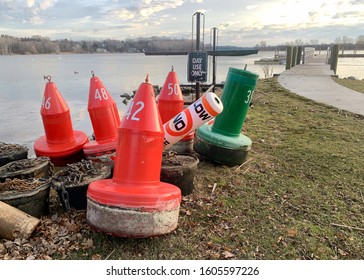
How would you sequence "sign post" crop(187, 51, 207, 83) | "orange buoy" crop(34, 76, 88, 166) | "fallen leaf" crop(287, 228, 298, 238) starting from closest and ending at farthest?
"fallen leaf" crop(287, 228, 298, 238) → "orange buoy" crop(34, 76, 88, 166) → "sign post" crop(187, 51, 207, 83)

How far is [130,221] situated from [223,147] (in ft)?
7.20

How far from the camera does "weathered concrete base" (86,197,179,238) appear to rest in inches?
114

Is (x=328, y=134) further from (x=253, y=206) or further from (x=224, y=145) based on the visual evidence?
(x=253, y=206)

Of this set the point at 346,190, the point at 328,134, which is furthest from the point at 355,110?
the point at 346,190

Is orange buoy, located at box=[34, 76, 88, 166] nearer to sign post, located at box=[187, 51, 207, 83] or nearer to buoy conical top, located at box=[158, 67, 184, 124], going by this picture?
buoy conical top, located at box=[158, 67, 184, 124]

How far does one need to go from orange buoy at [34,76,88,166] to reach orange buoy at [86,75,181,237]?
2048mm

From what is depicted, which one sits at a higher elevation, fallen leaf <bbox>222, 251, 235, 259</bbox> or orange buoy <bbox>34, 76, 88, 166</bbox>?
orange buoy <bbox>34, 76, 88, 166</bbox>

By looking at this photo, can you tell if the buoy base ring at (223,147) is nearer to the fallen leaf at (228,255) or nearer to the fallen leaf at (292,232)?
the fallen leaf at (292,232)

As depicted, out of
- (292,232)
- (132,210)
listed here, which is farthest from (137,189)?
(292,232)

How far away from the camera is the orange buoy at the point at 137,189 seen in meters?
2.90

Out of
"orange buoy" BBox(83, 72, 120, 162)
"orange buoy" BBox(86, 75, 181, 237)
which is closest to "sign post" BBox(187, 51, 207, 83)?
"orange buoy" BBox(83, 72, 120, 162)

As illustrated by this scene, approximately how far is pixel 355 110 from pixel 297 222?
20.2 feet

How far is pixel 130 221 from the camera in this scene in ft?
9.52

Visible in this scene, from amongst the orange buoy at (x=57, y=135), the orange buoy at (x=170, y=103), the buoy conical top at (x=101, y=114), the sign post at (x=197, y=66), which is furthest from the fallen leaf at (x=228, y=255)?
the sign post at (x=197, y=66)
